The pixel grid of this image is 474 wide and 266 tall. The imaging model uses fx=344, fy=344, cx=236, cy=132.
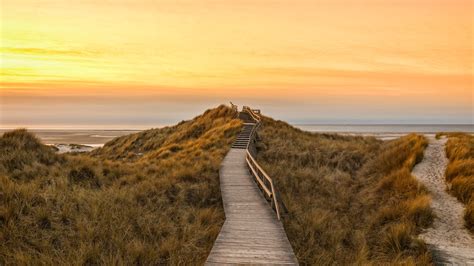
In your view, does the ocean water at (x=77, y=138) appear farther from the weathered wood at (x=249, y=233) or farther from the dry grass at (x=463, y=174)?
the dry grass at (x=463, y=174)

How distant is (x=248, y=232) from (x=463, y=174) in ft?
39.2

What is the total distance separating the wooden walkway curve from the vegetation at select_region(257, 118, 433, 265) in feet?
3.14

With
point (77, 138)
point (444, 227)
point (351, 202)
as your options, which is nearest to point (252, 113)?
point (351, 202)

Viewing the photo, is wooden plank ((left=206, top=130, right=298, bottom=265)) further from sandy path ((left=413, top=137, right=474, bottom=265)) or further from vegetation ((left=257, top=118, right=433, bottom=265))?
sandy path ((left=413, top=137, right=474, bottom=265))

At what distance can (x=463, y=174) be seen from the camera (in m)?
15.7

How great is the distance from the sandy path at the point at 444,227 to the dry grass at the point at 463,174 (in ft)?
0.90

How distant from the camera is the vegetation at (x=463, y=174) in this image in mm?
12552

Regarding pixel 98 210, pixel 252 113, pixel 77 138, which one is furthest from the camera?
pixel 77 138

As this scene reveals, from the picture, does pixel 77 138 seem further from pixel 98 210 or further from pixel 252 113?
pixel 98 210

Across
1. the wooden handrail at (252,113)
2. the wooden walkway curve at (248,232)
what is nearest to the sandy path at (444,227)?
the wooden walkway curve at (248,232)

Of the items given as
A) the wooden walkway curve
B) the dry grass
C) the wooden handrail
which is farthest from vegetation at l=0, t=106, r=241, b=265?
the wooden handrail

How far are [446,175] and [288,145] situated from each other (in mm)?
13226

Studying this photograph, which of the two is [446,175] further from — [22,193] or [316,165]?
[22,193]

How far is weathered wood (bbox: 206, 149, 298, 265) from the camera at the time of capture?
25.0 feet
